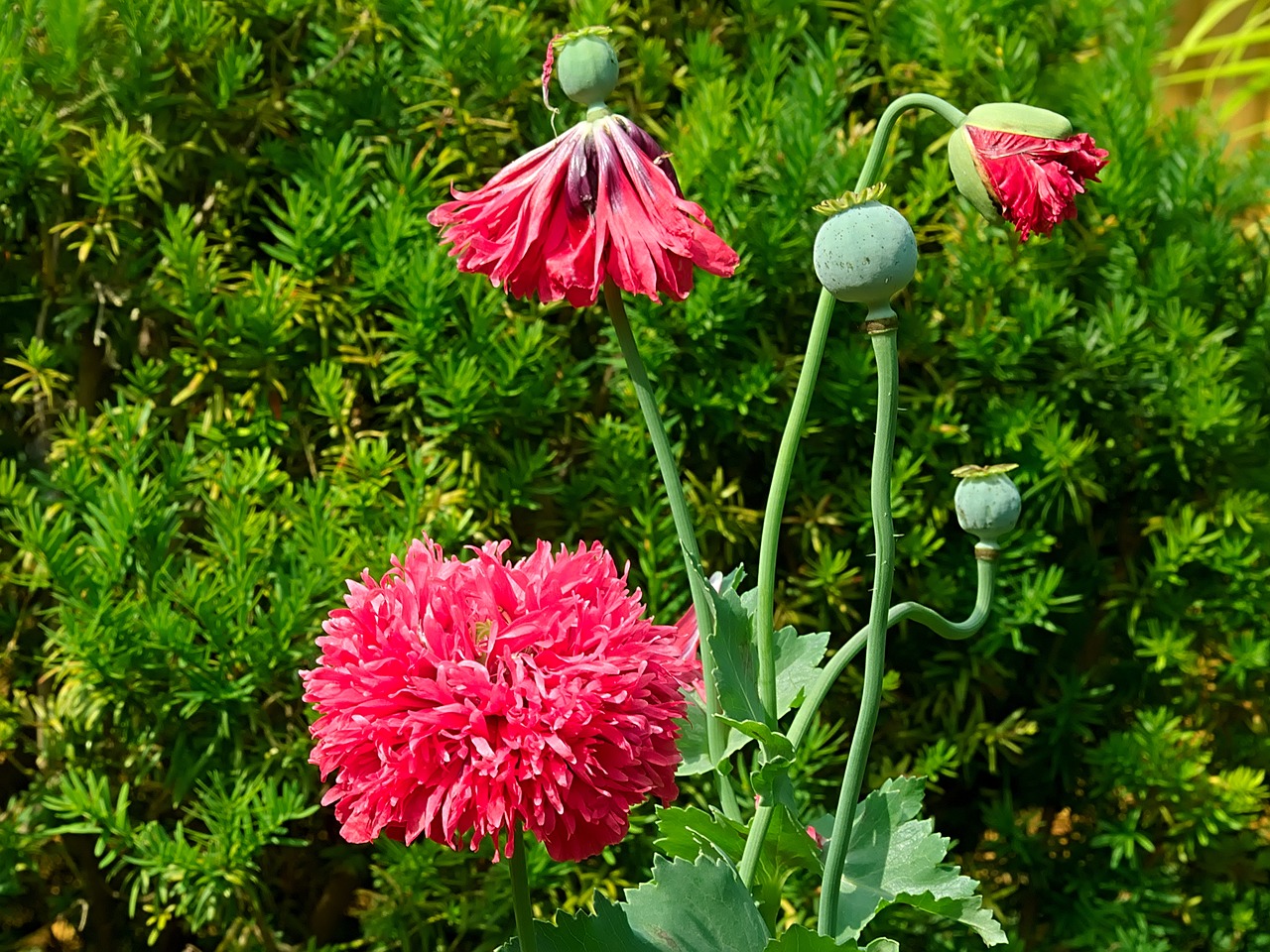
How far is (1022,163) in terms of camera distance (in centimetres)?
74

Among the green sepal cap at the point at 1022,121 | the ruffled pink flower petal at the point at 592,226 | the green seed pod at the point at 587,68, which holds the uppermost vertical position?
the green seed pod at the point at 587,68

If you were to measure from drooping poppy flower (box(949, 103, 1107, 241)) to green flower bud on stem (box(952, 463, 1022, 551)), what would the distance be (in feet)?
0.59

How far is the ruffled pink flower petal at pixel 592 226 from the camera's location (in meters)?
0.73

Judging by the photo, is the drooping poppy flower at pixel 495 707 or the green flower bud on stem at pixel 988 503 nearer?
the drooping poppy flower at pixel 495 707

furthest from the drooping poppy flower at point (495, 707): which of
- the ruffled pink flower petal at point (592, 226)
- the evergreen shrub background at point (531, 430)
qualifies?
the evergreen shrub background at point (531, 430)

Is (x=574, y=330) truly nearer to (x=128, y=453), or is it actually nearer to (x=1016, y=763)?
(x=128, y=453)

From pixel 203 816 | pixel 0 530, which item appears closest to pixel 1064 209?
pixel 203 816

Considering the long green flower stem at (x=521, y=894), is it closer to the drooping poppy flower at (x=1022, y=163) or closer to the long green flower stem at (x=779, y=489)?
the long green flower stem at (x=779, y=489)

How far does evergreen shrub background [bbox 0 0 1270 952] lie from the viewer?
1437 millimetres

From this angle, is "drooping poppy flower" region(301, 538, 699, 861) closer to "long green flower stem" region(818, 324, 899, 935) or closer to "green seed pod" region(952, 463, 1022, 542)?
"long green flower stem" region(818, 324, 899, 935)

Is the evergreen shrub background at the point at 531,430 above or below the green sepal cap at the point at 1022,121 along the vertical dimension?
below

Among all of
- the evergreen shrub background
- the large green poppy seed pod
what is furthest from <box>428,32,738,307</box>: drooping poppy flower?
the evergreen shrub background

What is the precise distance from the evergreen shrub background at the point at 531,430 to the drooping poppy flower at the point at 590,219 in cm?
67

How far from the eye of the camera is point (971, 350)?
157 centimetres
